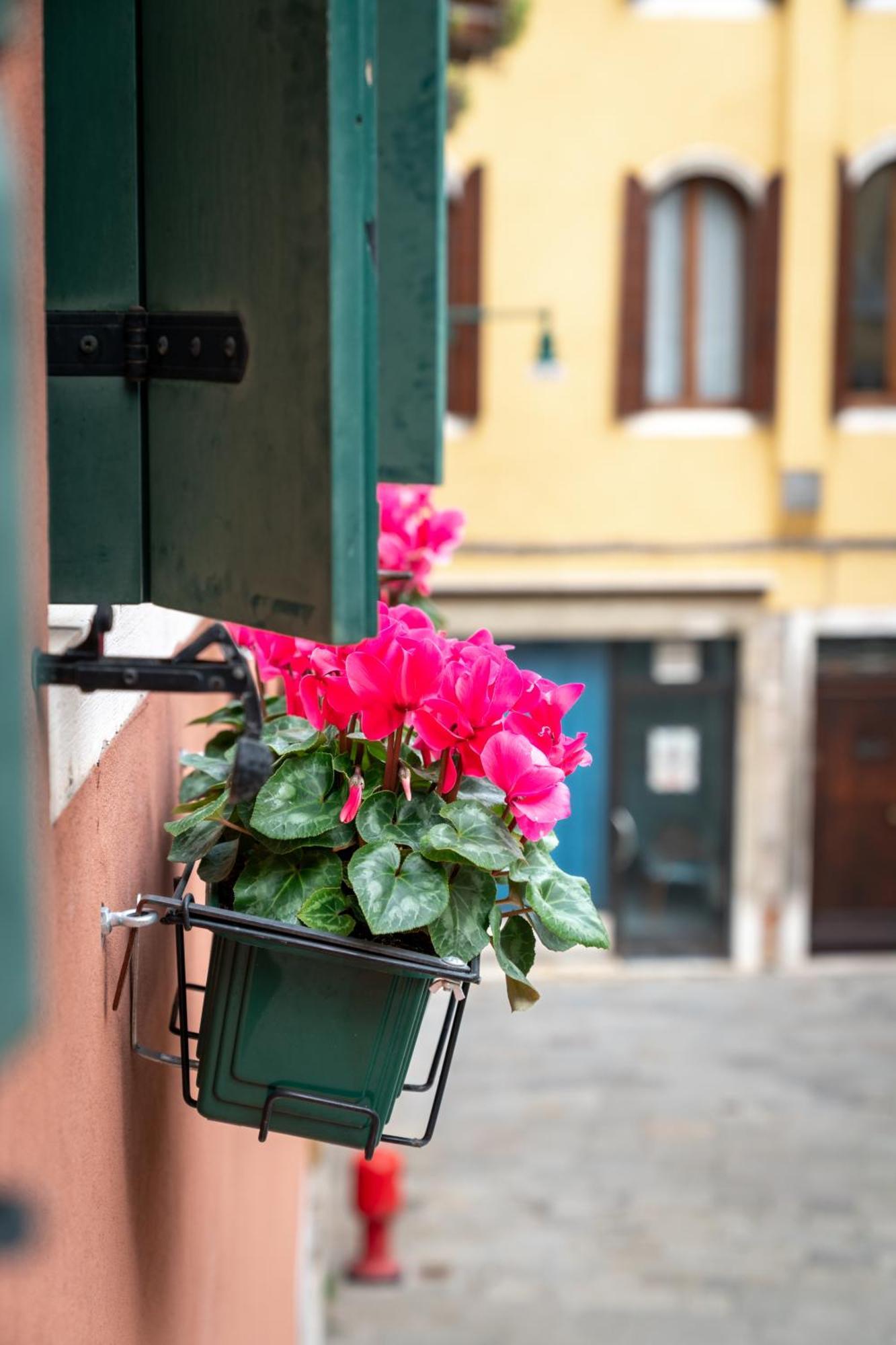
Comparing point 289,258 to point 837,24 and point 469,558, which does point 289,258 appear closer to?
point 469,558

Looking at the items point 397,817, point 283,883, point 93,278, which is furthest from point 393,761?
point 93,278

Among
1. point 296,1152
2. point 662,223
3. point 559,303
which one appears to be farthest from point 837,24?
point 296,1152

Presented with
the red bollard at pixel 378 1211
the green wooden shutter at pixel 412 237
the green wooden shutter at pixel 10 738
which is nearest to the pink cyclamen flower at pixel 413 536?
the green wooden shutter at pixel 412 237

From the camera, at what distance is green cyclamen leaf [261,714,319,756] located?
1.63m

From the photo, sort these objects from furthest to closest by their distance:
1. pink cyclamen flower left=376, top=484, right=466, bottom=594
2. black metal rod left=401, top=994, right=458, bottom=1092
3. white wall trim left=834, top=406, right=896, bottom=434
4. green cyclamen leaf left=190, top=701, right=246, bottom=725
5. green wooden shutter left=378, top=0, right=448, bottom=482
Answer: white wall trim left=834, top=406, right=896, bottom=434
pink cyclamen flower left=376, top=484, right=466, bottom=594
green cyclamen leaf left=190, top=701, right=246, bottom=725
green wooden shutter left=378, top=0, right=448, bottom=482
black metal rod left=401, top=994, right=458, bottom=1092

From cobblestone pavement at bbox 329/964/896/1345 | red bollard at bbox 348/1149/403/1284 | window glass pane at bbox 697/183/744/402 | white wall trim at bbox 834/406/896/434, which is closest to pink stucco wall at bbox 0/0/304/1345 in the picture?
red bollard at bbox 348/1149/403/1284

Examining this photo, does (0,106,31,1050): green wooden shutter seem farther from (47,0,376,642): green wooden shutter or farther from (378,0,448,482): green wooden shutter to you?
(378,0,448,482): green wooden shutter

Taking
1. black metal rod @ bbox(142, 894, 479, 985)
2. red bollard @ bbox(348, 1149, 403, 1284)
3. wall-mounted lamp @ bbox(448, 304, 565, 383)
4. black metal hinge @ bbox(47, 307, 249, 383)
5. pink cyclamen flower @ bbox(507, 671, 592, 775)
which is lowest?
red bollard @ bbox(348, 1149, 403, 1284)

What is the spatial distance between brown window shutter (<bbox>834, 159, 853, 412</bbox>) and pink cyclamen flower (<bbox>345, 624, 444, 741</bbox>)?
35.9 ft

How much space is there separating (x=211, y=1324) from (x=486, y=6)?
7.27m

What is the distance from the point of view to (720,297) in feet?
39.7

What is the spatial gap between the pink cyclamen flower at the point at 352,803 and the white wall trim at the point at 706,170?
35.5 feet

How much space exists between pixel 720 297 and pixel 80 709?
11.2 meters

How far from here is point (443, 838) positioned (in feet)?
4.97
